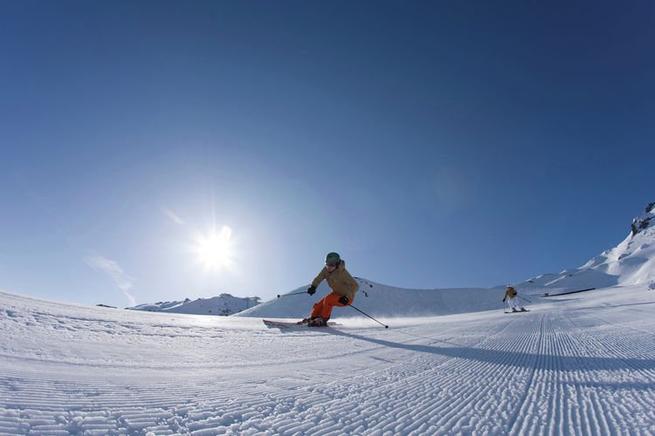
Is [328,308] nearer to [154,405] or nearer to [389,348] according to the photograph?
[389,348]

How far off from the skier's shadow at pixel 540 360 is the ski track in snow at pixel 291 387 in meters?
0.02

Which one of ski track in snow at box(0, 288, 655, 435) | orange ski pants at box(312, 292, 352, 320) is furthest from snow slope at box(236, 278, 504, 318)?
ski track in snow at box(0, 288, 655, 435)

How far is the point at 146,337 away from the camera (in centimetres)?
369

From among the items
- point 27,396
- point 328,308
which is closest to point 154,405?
point 27,396

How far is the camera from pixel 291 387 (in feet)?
7.38

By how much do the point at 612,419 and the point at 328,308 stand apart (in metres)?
6.74

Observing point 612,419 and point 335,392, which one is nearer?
point 612,419

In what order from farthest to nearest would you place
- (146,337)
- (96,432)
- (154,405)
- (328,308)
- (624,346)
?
1. (328,308)
2. (624,346)
3. (146,337)
4. (154,405)
5. (96,432)

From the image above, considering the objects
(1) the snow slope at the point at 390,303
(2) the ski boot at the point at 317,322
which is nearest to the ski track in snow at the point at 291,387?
(2) the ski boot at the point at 317,322

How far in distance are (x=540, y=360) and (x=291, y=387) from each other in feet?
8.99

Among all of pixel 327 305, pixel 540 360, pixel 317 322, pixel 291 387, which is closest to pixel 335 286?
pixel 327 305

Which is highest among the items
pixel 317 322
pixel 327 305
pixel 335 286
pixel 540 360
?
pixel 335 286

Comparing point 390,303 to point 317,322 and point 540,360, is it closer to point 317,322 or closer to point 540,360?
point 317,322

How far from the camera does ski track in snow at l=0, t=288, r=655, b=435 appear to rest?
152 cm
